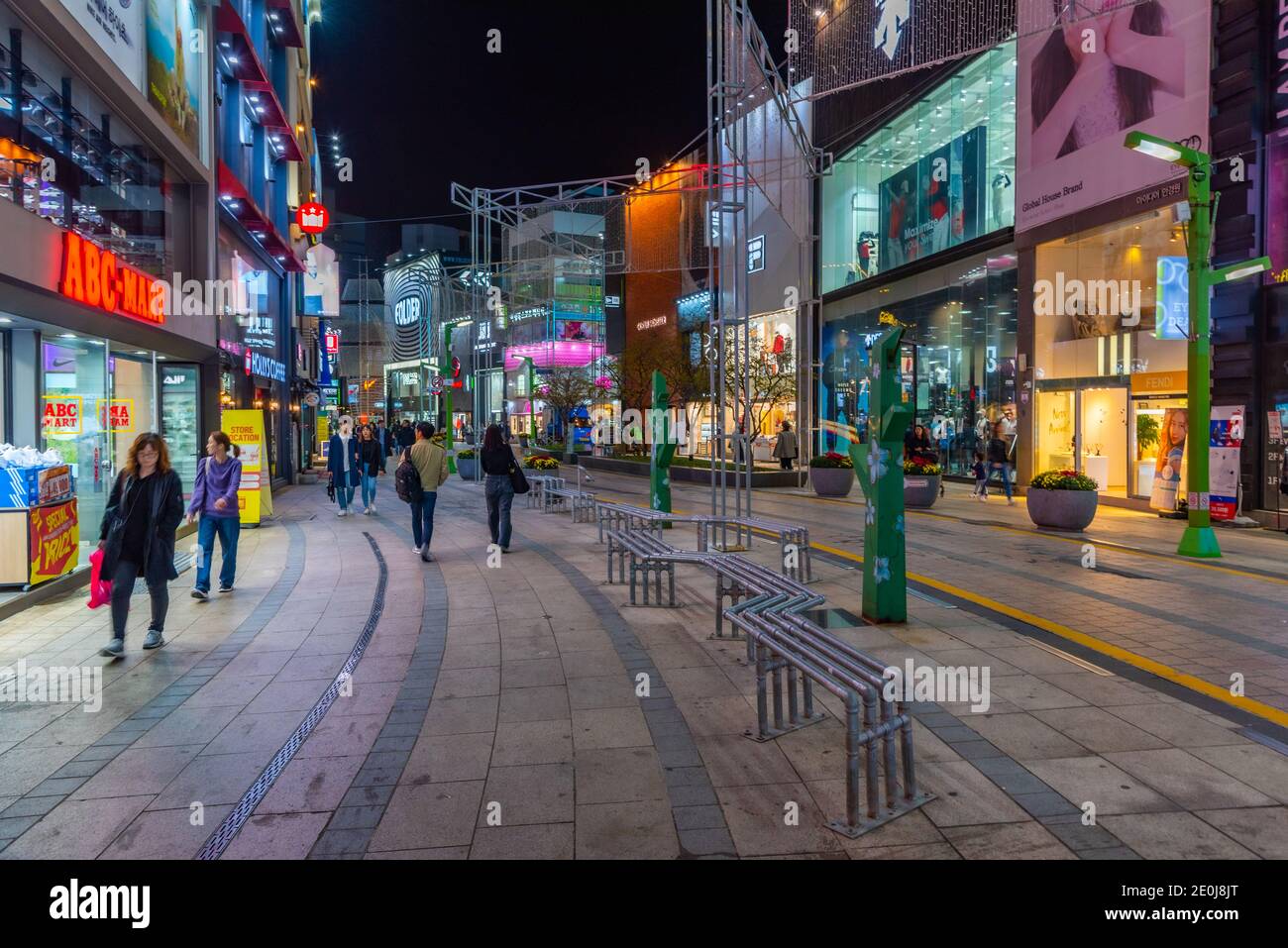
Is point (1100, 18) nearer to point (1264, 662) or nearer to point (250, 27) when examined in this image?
point (1264, 662)

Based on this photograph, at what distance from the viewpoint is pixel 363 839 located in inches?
152

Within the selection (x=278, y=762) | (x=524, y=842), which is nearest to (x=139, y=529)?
(x=278, y=762)

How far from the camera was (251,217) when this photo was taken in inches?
871

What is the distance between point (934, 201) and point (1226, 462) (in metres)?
13.8

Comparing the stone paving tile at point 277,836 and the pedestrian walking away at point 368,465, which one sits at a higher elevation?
the pedestrian walking away at point 368,465

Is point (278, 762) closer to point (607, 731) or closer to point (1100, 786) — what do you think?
point (607, 731)

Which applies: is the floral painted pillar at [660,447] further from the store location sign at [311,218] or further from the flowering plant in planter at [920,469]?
the store location sign at [311,218]

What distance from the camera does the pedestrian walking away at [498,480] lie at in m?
12.0

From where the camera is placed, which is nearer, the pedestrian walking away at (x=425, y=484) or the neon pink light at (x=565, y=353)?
the pedestrian walking away at (x=425, y=484)

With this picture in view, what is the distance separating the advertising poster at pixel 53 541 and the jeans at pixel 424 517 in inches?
148

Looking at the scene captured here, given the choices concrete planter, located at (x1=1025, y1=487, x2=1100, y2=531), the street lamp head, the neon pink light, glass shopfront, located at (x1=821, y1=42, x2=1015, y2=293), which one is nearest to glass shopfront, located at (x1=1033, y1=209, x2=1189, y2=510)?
glass shopfront, located at (x1=821, y1=42, x2=1015, y2=293)

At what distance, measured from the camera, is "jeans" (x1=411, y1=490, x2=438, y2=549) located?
11914mm

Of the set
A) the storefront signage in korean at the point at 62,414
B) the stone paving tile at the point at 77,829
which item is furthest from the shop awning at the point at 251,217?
the stone paving tile at the point at 77,829
